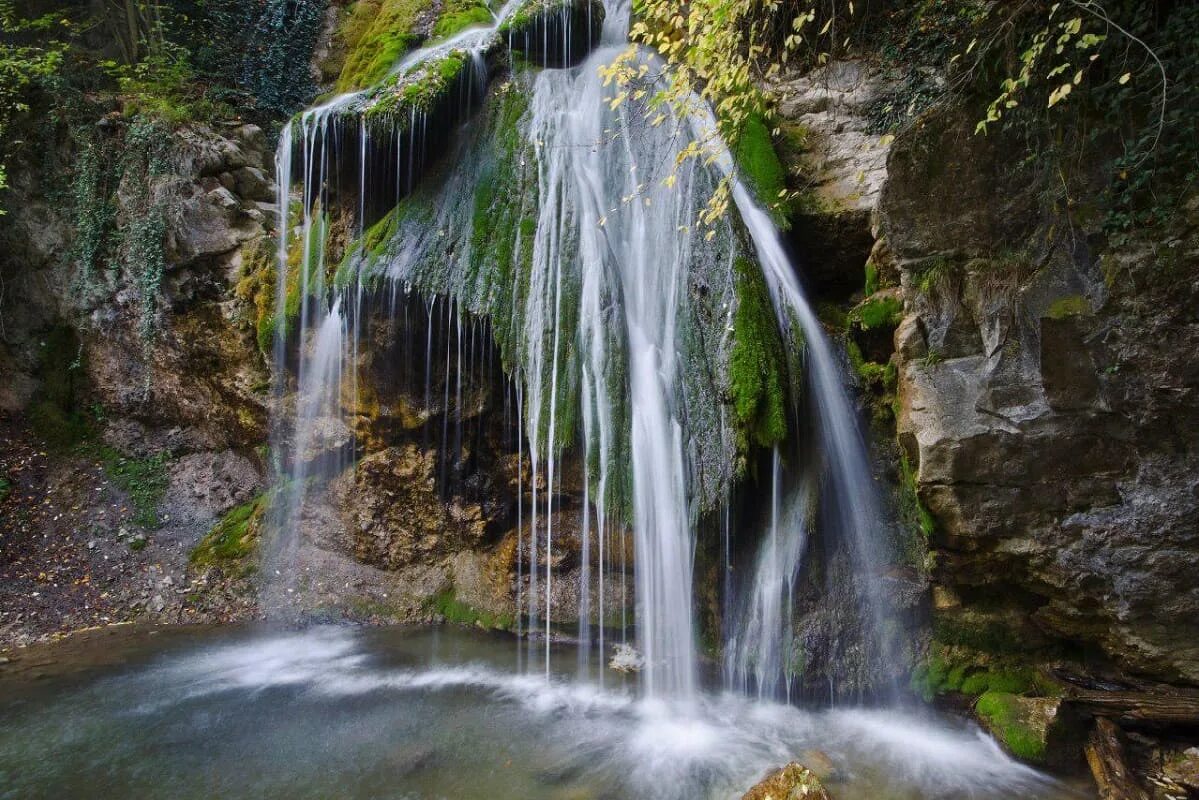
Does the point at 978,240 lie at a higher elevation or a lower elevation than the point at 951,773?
higher

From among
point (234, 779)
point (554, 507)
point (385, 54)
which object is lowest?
point (234, 779)

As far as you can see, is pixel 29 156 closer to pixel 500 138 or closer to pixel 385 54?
pixel 385 54

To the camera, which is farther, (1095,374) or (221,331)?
(221,331)

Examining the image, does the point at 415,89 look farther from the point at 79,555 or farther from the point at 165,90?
the point at 79,555

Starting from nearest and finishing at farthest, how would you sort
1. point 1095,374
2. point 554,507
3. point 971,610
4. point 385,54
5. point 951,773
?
point 1095,374 < point 951,773 < point 971,610 < point 554,507 < point 385,54

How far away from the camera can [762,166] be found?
22.6 feet

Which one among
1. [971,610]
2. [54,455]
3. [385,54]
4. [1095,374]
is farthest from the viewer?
[385,54]

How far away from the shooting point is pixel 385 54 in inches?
376

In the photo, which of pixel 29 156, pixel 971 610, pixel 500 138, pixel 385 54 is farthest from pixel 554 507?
pixel 29 156

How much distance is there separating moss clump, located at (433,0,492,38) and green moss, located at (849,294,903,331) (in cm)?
786

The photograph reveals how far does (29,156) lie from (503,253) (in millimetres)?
8282

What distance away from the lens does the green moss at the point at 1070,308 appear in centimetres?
414

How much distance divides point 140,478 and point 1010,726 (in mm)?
10973

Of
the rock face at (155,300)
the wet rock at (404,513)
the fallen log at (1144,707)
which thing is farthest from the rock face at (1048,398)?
the rock face at (155,300)
